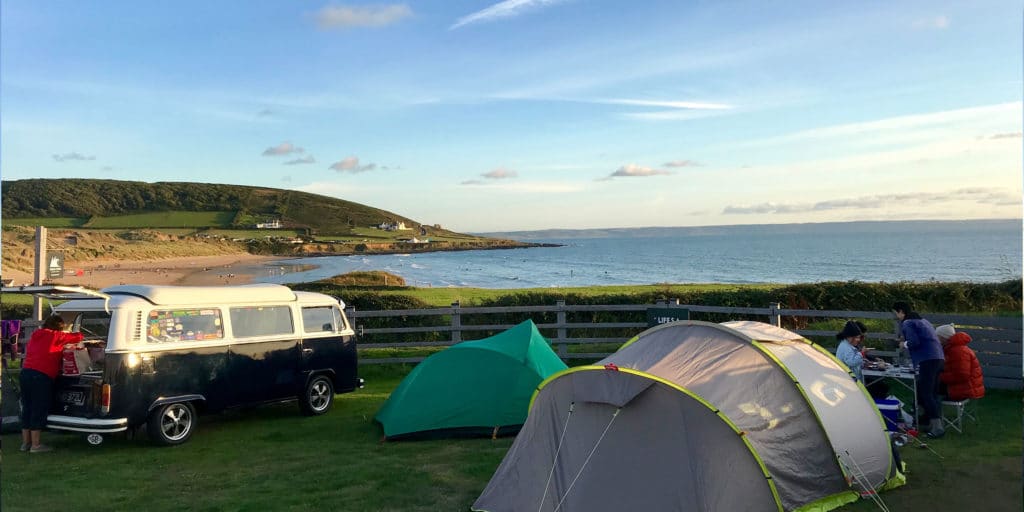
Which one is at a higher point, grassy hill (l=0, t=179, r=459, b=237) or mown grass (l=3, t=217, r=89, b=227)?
grassy hill (l=0, t=179, r=459, b=237)

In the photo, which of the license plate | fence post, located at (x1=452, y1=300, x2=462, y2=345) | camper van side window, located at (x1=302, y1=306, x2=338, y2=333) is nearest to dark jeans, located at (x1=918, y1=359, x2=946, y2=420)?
camper van side window, located at (x1=302, y1=306, x2=338, y2=333)

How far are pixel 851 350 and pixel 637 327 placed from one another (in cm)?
670

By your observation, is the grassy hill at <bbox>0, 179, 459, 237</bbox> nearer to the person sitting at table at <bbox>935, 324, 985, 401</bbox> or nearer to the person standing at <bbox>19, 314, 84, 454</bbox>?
the person standing at <bbox>19, 314, 84, 454</bbox>

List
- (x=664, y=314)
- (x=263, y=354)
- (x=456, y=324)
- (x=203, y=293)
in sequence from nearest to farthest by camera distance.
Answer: (x=203, y=293) → (x=263, y=354) → (x=664, y=314) → (x=456, y=324)

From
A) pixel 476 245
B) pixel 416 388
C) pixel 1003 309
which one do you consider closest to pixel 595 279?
pixel 1003 309

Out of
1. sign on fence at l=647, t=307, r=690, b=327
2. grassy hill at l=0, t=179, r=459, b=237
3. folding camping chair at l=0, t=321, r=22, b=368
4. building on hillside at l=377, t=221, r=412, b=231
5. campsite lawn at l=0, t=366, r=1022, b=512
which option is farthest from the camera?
building on hillside at l=377, t=221, r=412, b=231

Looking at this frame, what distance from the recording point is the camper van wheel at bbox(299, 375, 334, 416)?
35.9ft

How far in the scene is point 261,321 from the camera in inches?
406

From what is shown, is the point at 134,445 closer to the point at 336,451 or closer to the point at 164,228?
the point at 336,451

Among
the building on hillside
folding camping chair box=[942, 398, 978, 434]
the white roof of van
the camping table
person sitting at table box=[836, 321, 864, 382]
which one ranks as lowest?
folding camping chair box=[942, 398, 978, 434]

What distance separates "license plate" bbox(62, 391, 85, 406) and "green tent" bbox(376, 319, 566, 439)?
3778 millimetres

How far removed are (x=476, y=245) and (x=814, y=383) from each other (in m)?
158

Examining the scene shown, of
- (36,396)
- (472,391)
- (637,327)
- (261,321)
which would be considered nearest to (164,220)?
(637,327)

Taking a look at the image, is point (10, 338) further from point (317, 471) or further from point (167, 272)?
point (167, 272)
